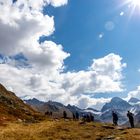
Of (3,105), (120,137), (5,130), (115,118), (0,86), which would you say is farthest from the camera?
(0,86)

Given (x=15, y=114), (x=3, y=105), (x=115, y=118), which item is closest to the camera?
(x=115, y=118)

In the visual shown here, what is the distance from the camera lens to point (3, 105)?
10100 cm

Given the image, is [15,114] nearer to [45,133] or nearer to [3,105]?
[3,105]

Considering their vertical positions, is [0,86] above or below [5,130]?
above

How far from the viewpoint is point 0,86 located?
461ft

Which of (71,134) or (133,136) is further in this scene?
(71,134)

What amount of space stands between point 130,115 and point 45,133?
19312mm

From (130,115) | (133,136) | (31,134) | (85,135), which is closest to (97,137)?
(85,135)

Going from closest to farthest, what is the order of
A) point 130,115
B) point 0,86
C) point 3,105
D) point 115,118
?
point 130,115 → point 115,118 → point 3,105 → point 0,86

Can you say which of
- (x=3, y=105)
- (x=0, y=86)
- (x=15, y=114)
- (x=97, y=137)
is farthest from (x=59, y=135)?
(x=0, y=86)

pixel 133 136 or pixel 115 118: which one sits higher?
pixel 115 118

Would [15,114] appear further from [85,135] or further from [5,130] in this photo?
[85,135]

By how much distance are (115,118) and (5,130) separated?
28.2 m

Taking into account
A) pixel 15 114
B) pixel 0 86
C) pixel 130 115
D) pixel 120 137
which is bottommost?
pixel 120 137
